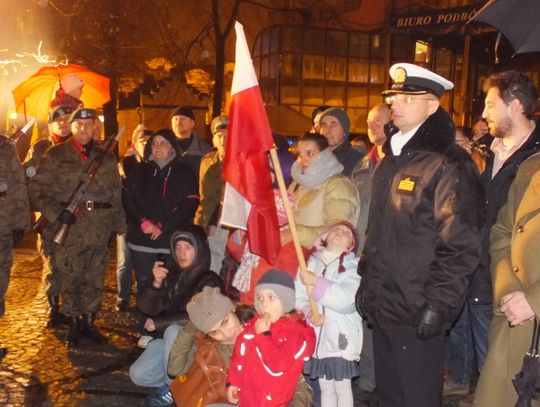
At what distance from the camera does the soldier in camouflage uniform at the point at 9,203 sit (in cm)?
603

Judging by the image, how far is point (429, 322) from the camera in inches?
135

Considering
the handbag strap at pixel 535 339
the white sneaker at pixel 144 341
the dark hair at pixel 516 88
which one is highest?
the dark hair at pixel 516 88

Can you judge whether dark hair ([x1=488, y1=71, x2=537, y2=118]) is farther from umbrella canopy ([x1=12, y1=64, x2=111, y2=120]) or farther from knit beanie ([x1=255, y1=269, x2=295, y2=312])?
umbrella canopy ([x1=12, y1=64, x2=111, y2=120])

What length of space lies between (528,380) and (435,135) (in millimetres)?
1322

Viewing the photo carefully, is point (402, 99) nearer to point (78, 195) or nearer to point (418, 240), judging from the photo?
point (418, 240)

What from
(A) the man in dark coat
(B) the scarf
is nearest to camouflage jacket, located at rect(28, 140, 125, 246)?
(B) the scarf

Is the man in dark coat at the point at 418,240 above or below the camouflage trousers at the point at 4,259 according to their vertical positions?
above

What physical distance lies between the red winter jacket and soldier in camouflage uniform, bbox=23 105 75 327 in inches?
129

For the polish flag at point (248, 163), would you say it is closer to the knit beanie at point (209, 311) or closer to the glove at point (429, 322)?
the knit beanie at point (209, 311)

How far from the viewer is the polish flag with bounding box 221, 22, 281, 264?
4.20m

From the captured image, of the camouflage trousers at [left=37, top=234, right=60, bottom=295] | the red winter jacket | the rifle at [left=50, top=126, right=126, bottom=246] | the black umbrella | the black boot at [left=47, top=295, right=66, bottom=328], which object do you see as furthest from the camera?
the black boot at [left=47, top=295, right=66, bottom=328]

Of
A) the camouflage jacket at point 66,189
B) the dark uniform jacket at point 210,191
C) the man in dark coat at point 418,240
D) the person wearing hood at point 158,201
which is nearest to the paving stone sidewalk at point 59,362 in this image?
the person wearing hood at point 158,201

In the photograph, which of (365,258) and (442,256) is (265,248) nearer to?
(365,258)

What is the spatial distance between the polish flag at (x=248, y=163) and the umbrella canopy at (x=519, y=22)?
147cm
